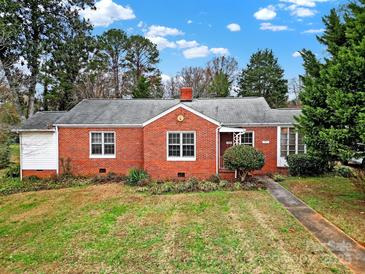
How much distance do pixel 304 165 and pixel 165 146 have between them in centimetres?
824

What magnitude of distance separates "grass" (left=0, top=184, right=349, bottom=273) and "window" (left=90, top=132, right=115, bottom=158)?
5551 millimetres

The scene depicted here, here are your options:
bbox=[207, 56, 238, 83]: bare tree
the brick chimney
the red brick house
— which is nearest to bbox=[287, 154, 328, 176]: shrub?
the red brick house

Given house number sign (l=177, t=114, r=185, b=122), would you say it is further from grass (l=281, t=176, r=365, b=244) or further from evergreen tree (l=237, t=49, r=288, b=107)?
evergreen tree (l=237, t=49, r=288, b=107)

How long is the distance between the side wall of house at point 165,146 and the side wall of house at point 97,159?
157 cm

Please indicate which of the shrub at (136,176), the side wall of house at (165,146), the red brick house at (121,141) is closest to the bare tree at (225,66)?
the red brick house at (121,141)

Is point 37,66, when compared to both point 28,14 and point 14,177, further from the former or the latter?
point 14,177

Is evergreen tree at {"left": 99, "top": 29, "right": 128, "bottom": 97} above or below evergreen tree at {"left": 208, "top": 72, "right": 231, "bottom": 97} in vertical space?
above

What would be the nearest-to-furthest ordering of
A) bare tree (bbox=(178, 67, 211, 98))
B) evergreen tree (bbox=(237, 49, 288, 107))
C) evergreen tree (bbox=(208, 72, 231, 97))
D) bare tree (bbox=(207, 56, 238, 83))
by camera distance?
evergreen tree (bbox=(208, 72, 231, 97)), evergreen tree (bbox=(237, 49, 288, 107)), bare tree (bbox=(178, 67, 211, 98)), bare tree (bbox=(207, 56, 238, 83))

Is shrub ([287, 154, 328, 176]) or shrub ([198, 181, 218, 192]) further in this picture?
shrub ([287, 154, 328, 176])

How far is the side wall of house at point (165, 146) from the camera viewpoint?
16.6 m

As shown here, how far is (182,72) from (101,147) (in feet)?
117

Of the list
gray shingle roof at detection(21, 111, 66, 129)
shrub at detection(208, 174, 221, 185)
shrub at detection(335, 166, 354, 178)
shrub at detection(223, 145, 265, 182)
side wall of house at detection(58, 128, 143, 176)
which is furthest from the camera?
gray shingle roof at detection(21, 111, 66, 129)

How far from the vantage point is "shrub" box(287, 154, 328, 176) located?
16.7m

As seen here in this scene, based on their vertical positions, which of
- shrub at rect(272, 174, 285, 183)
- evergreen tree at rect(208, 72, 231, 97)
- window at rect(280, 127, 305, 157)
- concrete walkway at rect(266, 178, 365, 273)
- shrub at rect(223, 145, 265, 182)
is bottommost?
concrete walkway at rect(266, 178, 365, 273)
